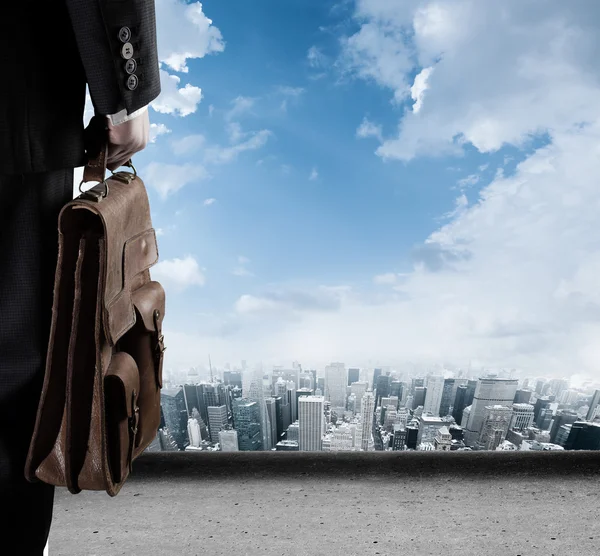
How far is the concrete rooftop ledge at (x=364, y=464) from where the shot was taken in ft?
5.04

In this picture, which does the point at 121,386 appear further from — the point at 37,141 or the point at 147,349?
the point at 37,141

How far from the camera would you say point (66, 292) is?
0.60 metres

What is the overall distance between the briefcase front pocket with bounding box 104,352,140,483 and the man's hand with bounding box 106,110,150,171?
27cm

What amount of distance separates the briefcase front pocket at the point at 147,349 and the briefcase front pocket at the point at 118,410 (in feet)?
0.27

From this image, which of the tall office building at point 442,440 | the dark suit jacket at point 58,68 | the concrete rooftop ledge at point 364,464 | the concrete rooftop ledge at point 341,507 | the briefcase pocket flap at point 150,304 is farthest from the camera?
the tall office building at point 442,440

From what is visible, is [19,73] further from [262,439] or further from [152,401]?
[262,439]

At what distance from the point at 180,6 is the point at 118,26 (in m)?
1.87

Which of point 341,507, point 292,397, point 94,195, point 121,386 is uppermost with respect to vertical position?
point 94,195

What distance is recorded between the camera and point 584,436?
→ 193 cm

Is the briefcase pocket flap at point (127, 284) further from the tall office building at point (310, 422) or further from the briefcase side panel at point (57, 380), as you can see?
the tall office building at point (310, 422)

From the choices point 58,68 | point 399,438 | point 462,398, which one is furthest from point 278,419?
point 58,68

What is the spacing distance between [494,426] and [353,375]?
57cm

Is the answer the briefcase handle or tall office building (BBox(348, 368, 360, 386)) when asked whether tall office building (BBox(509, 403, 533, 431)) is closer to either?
tall office building (BBox(348, 368, 360, 386))

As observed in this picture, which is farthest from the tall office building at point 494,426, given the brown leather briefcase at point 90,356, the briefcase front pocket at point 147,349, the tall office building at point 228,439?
the brown leather briefcase at point 90,356
